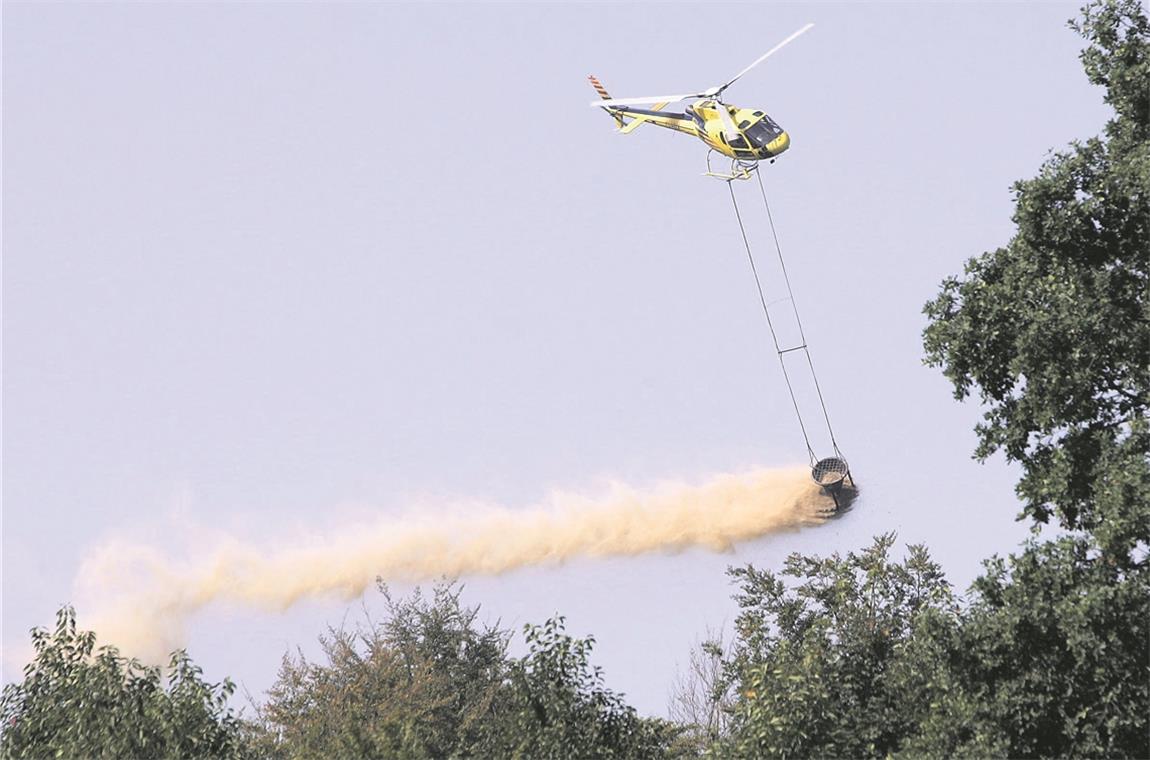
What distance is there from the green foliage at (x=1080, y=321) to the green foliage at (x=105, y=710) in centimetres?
1473

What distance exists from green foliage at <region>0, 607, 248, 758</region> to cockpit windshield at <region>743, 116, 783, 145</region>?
3132 centimetres

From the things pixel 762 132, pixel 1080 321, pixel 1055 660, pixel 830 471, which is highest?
pixel 762 132

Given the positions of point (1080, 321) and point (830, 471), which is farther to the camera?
point (830, 471)

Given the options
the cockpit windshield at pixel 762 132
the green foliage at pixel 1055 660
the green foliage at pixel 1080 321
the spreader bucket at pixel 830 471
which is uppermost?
the cockpit windshield at pixel 762 132

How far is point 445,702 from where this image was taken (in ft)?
214

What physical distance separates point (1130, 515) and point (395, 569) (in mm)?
56554

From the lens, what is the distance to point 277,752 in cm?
5506

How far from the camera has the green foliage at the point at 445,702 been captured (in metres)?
33.8

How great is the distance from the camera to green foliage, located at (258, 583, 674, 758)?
33812 mm

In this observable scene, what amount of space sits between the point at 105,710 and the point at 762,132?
33.7m

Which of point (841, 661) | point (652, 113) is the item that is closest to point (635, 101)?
point (652, 113)

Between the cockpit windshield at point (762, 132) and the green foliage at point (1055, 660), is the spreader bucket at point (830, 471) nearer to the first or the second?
the cockpit windshield at point (762, 132)

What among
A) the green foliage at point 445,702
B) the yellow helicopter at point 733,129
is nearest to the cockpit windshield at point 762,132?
the yellow helicopter at point 733,129

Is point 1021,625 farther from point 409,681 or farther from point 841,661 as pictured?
point 409,681
